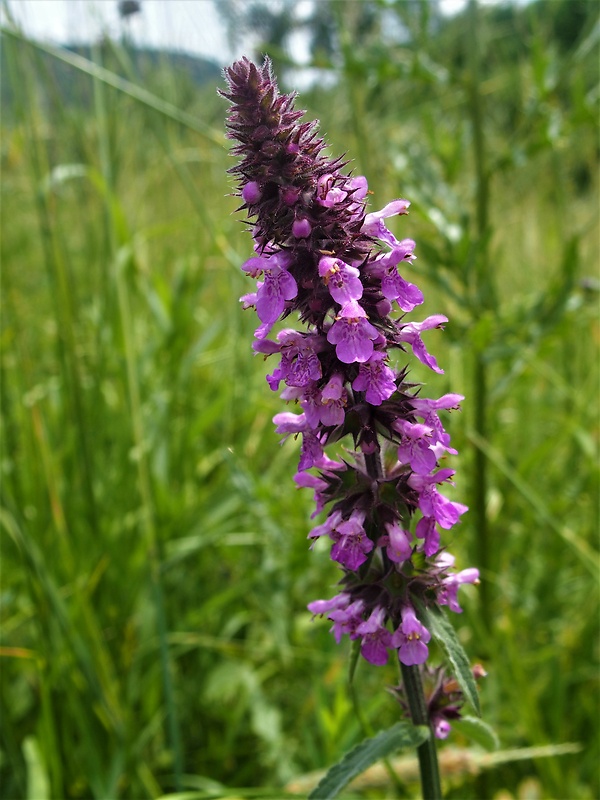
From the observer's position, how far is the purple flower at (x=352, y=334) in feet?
3.28

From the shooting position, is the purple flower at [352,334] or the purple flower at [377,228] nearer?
the purple flower at [352,334]

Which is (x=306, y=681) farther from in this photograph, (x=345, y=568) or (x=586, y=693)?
(x=345, y=568)

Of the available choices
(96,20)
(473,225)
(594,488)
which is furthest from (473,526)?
(96,20)

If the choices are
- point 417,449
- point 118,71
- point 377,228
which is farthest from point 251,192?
point 118,71

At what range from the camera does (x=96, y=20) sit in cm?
302

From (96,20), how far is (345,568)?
282 cm

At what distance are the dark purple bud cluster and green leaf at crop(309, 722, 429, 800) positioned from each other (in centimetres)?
12

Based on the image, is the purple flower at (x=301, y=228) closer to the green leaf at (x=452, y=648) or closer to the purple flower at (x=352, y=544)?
the purple flower at (x=352, y=544)

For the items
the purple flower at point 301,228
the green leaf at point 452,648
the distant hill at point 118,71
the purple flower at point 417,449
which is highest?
the distant hill at point 118,71

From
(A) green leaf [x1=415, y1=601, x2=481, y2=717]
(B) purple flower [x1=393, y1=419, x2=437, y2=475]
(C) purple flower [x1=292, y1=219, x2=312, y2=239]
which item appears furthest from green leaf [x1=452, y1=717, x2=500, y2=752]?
(C) purple flower [x1=292, y1=219, x2=312, y2=239]

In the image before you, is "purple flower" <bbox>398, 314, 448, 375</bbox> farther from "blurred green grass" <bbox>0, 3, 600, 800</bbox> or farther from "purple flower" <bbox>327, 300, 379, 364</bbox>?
"blurred green grass" <bbox>0, 3, 600, 800</bbox>

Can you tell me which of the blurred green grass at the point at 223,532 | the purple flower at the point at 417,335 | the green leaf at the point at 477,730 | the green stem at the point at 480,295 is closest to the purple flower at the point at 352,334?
the purple flower at the point at 417,335

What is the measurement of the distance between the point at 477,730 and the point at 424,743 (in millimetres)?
109

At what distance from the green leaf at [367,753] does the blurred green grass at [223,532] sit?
0.91m
